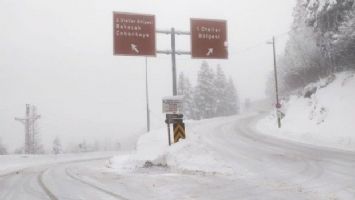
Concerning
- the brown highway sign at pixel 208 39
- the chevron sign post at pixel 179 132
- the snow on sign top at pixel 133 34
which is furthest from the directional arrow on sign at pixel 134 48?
the chevron sign post at pixel 179 132

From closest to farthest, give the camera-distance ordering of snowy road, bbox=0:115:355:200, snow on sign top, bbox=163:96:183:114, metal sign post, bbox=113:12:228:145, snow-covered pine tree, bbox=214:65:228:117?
snowy road, bbox=0:115:355:200 → snow on sign top, bbox=163:96:183:114 → metal sign post, bbox=113:12:228:145 → snow-covered pine tree, bbox=214:65:228:117

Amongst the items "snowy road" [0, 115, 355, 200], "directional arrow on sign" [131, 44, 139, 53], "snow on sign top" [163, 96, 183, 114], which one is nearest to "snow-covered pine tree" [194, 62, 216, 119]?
"directional arrow on sign" [131, 44, 139, 53]

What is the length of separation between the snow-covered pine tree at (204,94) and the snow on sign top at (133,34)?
174ft

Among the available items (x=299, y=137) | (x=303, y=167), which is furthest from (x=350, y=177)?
(x=299, y=137)

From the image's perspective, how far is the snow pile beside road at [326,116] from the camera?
95.1 feet

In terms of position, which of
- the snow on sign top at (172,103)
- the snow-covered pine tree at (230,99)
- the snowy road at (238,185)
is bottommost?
the snowy road at (238,185)

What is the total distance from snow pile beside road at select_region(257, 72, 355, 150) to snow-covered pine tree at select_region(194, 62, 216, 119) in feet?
118

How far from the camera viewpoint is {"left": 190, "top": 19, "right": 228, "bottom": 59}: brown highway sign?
89.4 feet

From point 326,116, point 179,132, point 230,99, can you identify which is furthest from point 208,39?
point 230,99

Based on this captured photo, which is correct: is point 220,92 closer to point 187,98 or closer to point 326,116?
point 187,98

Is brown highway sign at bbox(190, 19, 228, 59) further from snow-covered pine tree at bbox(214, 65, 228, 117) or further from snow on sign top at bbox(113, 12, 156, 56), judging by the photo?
snow-covered pine tree at bbox(214, 65, 228, 117)

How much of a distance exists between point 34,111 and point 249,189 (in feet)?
273

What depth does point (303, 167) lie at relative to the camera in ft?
57.4

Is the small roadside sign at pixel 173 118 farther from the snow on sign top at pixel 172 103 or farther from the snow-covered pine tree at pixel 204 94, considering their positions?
the snow-covered pine tree at pixel 204 94
